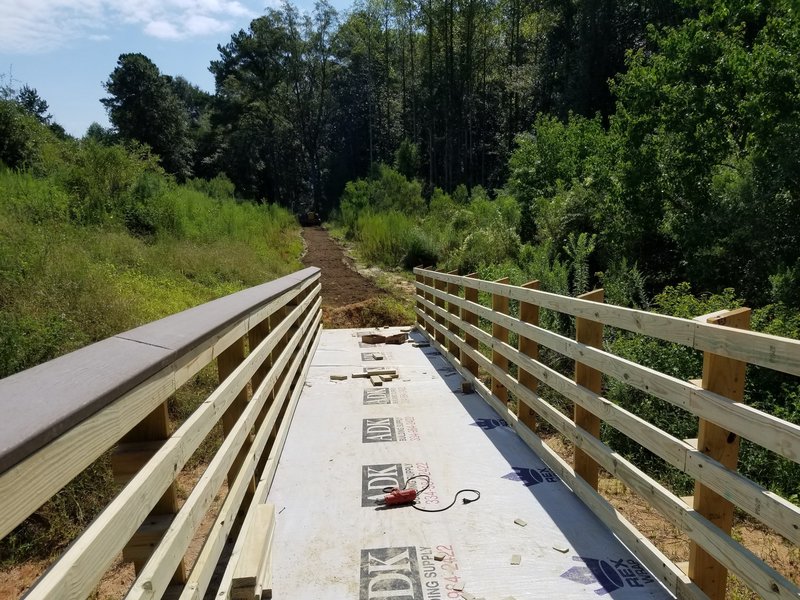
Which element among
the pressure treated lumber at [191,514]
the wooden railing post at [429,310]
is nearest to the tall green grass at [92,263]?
the pressure treated lumber at [191,514]

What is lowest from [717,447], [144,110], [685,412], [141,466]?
[685,412]

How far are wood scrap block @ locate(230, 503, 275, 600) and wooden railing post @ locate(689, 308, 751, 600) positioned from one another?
74.6 inches

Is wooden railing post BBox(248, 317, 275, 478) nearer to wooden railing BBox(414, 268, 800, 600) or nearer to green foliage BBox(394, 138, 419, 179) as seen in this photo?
wooden railing BBox(414, 268, 800, 600)

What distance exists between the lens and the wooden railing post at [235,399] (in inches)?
117

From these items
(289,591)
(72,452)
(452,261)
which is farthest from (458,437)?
(452,261)

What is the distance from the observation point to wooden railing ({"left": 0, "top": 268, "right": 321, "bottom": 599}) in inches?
39.1

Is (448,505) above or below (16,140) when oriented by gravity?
below

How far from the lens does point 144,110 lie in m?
42.4

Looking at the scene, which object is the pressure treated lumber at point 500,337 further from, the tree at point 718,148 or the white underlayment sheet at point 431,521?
the tree at point 718,148

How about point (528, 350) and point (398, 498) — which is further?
point (528, 350)

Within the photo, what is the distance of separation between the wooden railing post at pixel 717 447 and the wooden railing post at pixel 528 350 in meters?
2.10

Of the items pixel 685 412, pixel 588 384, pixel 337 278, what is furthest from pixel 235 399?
pixel 337 278

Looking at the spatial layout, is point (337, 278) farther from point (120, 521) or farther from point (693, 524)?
point (120, 521)

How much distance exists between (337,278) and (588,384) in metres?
15.5
